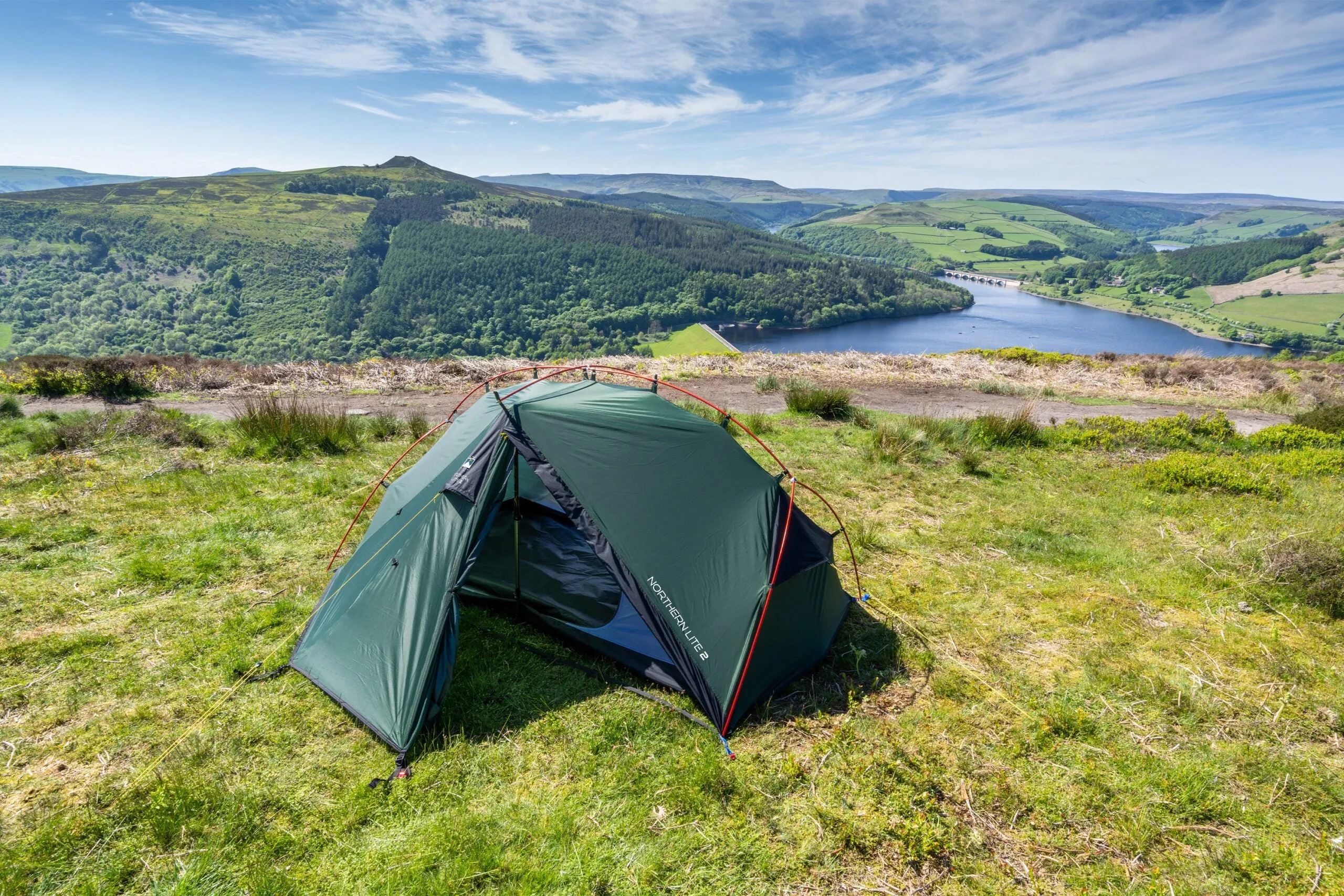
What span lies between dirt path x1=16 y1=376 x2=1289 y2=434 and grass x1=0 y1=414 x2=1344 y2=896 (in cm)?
816

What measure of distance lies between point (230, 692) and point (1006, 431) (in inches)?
555

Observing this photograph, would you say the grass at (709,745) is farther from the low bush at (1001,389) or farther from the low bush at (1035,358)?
the low bush at (1035,358)

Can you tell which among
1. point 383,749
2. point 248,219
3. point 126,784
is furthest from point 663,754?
point 248,219

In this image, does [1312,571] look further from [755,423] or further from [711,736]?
[755,423]

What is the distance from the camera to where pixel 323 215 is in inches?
5285

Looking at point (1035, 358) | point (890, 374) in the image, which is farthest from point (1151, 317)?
point (890, 374)

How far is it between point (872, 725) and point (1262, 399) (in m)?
22.8

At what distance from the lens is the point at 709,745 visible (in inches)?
177

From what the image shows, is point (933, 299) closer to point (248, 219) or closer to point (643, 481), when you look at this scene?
point (643, 481)

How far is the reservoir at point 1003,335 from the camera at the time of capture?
68250mm

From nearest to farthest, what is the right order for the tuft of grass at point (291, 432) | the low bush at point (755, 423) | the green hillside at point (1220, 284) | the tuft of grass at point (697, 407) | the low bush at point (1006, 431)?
1. the tuft of grass at point (291, 432)
2. the low bush at point (1006, 431)
3. the low bush at point (755, 423)
4. the tuft of grass at point (697, 407)
5. the green hillside at point (1220, 284)

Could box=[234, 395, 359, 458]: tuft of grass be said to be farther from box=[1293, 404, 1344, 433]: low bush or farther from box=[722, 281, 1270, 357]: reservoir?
box=[722, 281, 1270, 357]: reservoir

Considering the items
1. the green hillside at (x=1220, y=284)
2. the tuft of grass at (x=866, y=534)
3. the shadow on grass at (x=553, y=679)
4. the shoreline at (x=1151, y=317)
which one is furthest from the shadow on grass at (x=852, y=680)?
the shoreline at (x=1151, y=317)

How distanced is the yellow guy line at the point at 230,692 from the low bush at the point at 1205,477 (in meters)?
12.3
